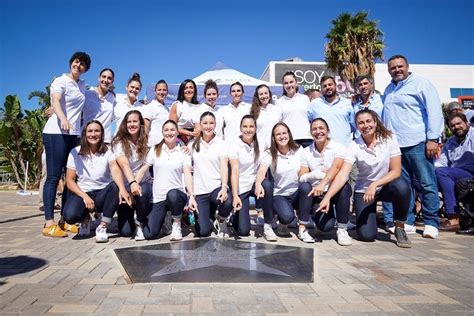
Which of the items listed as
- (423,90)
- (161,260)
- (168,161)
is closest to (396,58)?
(423,90)

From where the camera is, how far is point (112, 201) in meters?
4.00

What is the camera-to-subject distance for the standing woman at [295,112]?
495 cm

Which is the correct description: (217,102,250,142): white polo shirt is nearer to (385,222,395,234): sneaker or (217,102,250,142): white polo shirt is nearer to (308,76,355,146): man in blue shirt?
(308,76,355,146): man in blue shirt

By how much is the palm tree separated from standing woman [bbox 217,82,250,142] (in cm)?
1393

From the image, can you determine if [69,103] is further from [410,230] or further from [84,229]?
[410,230]

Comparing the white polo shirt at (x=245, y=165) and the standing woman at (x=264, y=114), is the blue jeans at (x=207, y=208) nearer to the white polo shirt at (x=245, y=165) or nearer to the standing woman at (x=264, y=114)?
the white polo shirt at (x=245, y=165)

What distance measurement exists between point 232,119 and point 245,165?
3.19 feet

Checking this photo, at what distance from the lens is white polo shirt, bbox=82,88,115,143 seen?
182 inches

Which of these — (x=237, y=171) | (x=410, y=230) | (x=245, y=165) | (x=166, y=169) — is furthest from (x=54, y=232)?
(x=410, y=230)

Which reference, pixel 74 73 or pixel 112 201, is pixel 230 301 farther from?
pixel 74 73

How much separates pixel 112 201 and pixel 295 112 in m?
2.69

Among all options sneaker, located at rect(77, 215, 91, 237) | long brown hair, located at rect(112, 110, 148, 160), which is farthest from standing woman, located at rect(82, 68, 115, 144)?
sneaker, located at rect(77, 215, 91, 237)

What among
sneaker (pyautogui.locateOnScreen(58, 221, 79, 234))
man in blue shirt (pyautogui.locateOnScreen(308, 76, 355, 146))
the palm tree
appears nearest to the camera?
sneaker (pyautogui.locateOnScreen(58, 221, 79, 234))

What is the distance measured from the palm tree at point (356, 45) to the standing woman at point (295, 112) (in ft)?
44.7
